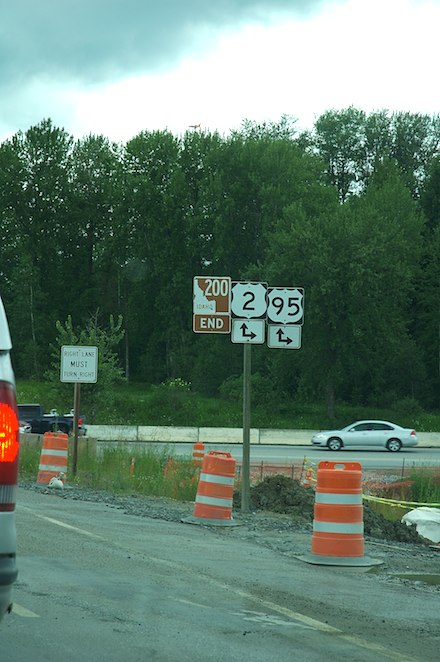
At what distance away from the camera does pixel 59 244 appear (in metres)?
98.2

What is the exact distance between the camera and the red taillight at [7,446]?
4859mm

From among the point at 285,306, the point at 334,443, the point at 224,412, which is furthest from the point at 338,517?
the point at 224,412

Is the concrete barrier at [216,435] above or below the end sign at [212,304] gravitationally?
below

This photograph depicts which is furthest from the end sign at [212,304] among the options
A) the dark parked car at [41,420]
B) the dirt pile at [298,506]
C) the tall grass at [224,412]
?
the tall grass at [224,412]

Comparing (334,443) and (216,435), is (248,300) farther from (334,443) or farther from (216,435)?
(216,435)

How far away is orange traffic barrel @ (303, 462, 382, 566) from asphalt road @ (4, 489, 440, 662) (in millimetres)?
337

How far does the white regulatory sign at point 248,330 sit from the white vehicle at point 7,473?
1181 cm

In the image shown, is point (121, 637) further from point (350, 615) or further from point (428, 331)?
point (428, 331)

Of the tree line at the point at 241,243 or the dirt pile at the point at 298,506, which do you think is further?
the tree line at the point at 241,243

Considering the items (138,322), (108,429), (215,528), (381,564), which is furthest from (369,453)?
(138,322)

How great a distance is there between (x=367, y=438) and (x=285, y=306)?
34.3 m

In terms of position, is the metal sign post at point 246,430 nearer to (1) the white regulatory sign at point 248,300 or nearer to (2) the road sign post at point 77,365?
(1) the white regulatory sign at point 248,300

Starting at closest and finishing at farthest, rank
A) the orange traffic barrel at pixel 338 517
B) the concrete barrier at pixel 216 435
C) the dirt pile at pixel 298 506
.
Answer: the orange traffic barrel at pixel 338 517, the dirt pile at pixel 298 506, the concrete barrier at pixel 216 435

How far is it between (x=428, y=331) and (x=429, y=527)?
209ft
